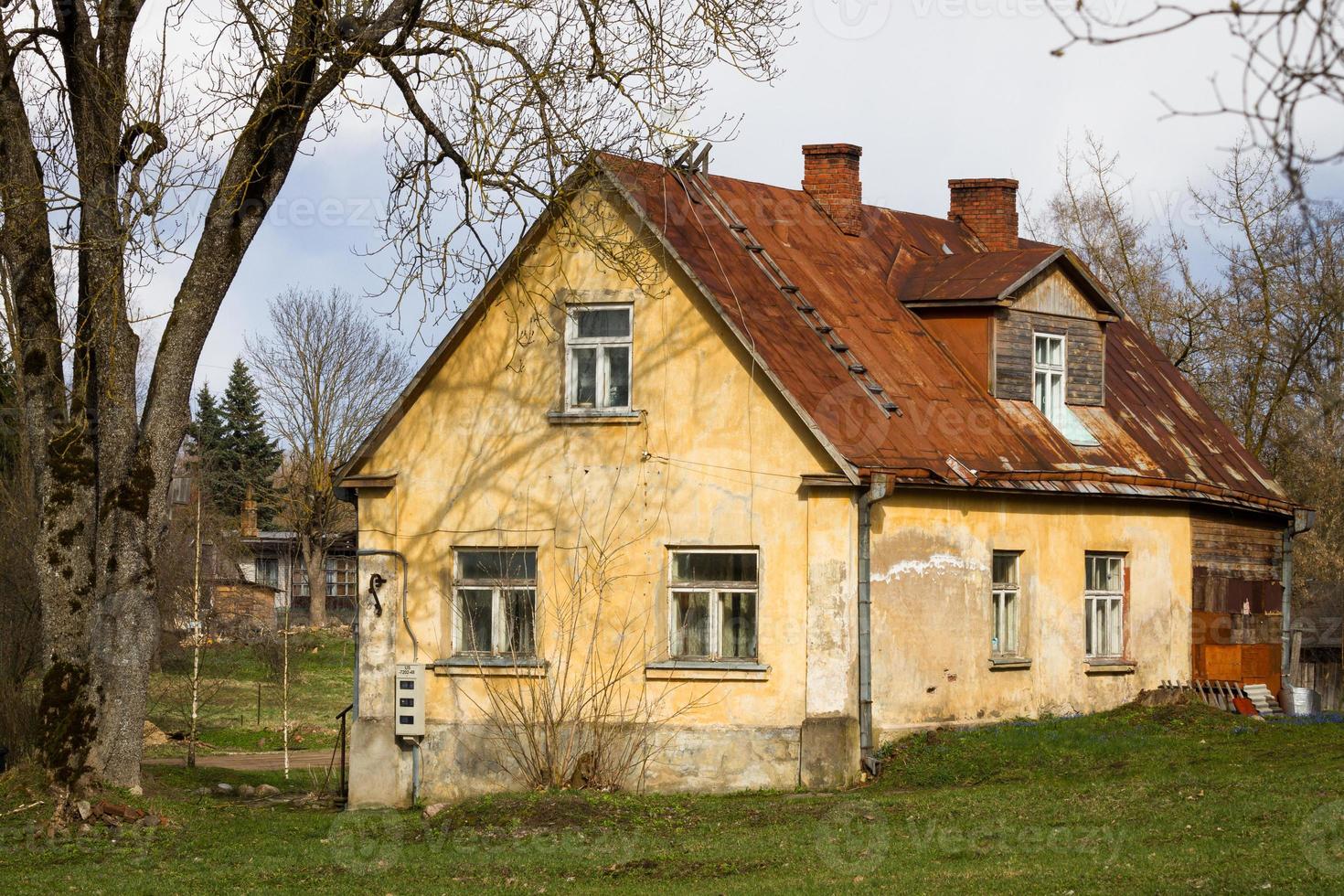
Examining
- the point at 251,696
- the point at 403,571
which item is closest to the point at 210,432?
the point at 251,696

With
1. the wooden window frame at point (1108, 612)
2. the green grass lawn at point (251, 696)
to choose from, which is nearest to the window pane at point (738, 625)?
the wooden window frame at point (1108, 612)

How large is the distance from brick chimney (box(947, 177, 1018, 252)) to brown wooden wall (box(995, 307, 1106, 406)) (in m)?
4.16

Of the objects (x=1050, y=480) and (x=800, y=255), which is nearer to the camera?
(x=1050, y=480)

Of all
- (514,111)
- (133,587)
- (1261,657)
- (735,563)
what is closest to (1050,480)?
(735,563)

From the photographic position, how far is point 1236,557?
22156 millimetres

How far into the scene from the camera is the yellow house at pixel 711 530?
16984mm

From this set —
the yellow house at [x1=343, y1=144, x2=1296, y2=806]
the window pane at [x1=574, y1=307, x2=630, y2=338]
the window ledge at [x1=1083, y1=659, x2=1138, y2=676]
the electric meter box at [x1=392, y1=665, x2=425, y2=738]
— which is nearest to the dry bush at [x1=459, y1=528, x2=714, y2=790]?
the yellow house at [x1=343, y1=144, x2=1296, y2=806]

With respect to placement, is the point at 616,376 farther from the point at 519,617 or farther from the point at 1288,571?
the point at 1288,571

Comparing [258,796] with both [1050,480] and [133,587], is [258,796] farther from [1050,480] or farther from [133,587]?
[1050,480]

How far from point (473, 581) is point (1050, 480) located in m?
7.05

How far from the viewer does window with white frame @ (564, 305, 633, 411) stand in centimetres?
1794

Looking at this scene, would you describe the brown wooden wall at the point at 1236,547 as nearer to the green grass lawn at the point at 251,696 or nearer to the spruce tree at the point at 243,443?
the green grass lawn at the point at 251,696

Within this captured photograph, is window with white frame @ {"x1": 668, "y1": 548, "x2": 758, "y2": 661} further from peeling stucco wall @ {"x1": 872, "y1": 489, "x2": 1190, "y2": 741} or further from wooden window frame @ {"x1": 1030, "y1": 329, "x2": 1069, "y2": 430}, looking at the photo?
wooden window frame @ {"x1": 1030, "y1": 329, "x2": 1069, "y2": 430}

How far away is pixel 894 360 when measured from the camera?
768 inches
